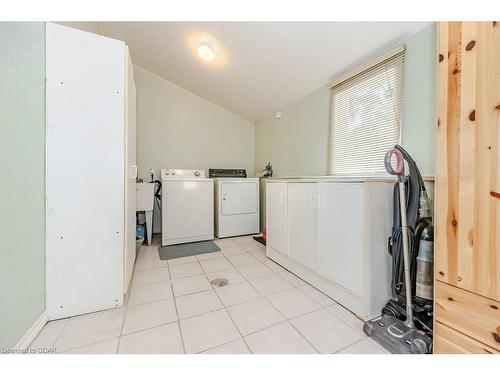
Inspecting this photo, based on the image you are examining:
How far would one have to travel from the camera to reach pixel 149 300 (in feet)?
5.49

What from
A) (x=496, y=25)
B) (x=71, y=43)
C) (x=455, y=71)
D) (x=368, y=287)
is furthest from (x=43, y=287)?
(x=496, y=25)

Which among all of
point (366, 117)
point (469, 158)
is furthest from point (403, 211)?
point (366, 117)

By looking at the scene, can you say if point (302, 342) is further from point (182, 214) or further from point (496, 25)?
point (182, 214)

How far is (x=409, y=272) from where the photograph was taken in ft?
4.08

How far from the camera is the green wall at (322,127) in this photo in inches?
60.0

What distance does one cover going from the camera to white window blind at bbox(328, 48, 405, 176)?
1.78 m

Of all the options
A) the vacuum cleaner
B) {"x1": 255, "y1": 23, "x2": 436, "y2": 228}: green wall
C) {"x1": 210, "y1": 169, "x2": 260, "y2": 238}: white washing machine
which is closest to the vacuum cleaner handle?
the vacuum cleaner

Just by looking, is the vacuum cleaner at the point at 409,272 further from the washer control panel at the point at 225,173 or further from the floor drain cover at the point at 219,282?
the washer control panel at the point at 225,173

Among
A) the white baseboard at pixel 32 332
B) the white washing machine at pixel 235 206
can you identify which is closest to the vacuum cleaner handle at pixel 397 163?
the white baseboard at pixel 32 332

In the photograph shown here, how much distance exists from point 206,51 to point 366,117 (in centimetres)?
202

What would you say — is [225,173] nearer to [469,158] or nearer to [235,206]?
[235,206]

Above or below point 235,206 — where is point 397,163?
above

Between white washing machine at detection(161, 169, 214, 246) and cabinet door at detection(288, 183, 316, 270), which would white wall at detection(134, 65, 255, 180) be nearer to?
white washing machine at detection(161, 169, 214, 246)

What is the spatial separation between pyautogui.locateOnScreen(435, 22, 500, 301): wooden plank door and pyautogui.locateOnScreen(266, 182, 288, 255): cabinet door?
4.50 ft
